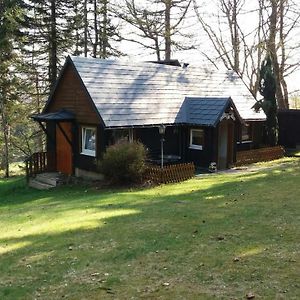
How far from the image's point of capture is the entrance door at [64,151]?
72.1 feet

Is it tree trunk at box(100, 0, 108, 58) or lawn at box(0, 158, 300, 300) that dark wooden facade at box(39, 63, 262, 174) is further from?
tree trunk at box(100, 0, 108, 58)

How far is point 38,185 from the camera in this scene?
21.6 metres

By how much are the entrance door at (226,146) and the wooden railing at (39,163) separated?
30.1 ft

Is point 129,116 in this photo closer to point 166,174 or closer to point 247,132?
point 166,174

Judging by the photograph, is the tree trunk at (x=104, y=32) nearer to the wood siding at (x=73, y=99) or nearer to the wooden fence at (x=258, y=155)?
the wood siding at (x=73, y=99)

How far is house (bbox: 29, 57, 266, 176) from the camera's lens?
786 inches

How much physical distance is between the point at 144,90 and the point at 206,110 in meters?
3.40

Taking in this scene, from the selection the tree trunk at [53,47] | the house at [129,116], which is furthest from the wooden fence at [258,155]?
the tree trunk at [53,47]

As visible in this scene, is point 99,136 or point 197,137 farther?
point 197,137

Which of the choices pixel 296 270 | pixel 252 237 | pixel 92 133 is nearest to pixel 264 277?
pixel 296 270

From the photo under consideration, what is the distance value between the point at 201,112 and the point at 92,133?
576 centimetres

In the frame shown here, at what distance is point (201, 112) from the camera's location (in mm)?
21969

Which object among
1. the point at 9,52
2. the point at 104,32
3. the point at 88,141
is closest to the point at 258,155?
the point at 88,141

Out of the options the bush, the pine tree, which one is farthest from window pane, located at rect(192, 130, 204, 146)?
the pine tree
